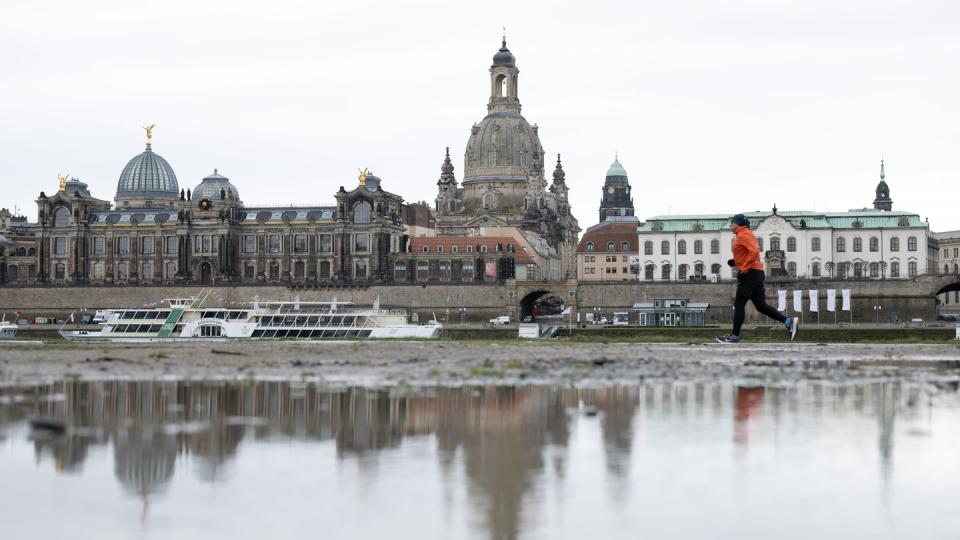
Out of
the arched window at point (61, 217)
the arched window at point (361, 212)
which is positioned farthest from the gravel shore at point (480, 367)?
the arched window at point (61, 217)

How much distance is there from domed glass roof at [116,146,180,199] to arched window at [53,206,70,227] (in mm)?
16074

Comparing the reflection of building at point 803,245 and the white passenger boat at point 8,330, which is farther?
the reflection of building at point 803,245

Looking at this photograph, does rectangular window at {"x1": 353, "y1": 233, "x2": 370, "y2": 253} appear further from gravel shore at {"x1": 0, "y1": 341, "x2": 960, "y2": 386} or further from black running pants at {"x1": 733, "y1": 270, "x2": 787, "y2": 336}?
black running pants at {"x1": 733, "y1": 270, "x2": 787, "y2": 336}

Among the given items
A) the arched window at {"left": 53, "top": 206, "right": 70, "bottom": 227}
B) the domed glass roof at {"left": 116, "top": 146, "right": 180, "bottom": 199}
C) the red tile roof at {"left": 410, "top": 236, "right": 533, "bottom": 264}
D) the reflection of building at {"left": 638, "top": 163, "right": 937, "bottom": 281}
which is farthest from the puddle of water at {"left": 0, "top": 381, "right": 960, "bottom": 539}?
the domed glass roof at {"left": 116, "top": 146, "right": 180, "bottom": 199}

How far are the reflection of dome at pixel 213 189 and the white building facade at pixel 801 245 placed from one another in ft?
160

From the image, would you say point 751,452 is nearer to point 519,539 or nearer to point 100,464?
point 519,539

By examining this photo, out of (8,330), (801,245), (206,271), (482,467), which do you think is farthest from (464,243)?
(482,467)

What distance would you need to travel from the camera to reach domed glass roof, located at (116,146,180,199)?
7047 inches

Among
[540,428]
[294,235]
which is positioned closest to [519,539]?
[540,428]

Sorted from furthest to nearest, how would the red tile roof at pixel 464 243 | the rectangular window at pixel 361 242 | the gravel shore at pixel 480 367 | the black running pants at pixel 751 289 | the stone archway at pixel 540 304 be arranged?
the red tile roof at pixel 464 243
the rectangular window at pixel 361 242
the stone archway at pixel 540 304
the black running pants at pixel 751 289
the gravel shore at pixel 480 367

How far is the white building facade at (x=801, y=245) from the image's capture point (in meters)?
139

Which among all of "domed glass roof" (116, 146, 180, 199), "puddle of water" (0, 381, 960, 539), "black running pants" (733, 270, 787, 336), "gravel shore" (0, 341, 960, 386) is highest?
"domed glass roof" (116, 146, 180, 199)

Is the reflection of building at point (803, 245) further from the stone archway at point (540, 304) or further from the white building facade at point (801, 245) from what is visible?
the stone archway at point (540, 304)

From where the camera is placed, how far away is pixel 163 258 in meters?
161
